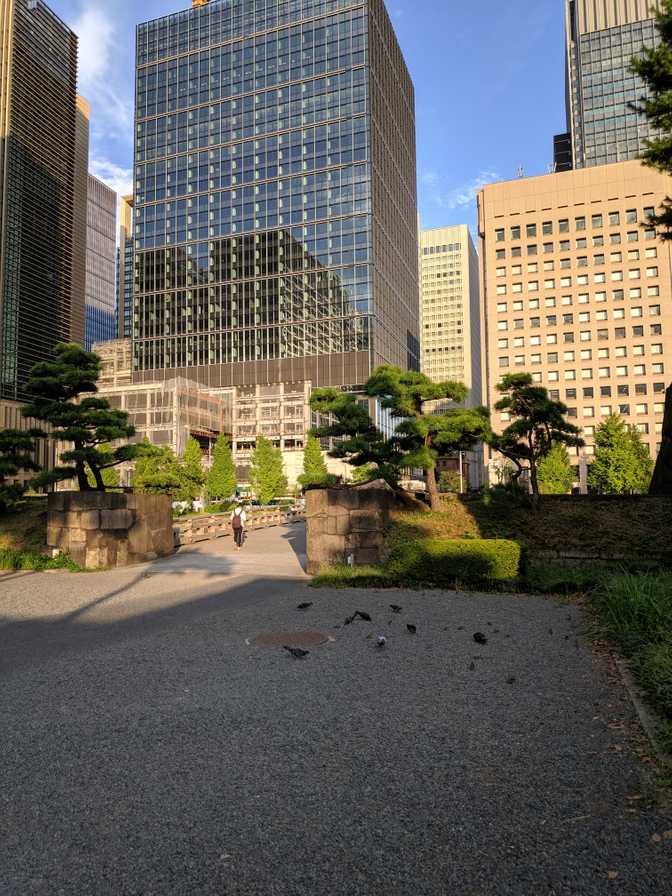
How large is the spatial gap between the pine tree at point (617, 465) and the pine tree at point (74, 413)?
47167 mm

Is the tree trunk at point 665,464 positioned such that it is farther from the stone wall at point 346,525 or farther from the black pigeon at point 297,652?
the black pigeon at point 297,652

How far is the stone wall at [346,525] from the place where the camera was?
50.6ft

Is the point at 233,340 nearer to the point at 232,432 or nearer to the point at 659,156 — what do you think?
the point at 232,432

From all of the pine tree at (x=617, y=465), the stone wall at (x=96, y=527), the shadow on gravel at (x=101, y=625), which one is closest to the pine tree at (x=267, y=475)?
the pine tree at (x=617, y=465)

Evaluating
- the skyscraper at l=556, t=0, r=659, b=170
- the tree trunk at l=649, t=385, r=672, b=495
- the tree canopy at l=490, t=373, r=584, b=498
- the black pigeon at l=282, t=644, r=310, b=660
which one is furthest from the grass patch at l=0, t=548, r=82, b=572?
the skyscraper at l=556, t=0, r=659, b=170

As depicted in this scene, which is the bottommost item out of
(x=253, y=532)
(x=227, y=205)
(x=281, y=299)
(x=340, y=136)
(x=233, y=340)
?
(x=253, y=532)

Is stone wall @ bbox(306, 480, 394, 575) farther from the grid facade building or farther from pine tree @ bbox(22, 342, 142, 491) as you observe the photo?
the grid facade building

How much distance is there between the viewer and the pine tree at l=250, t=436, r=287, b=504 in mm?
72375

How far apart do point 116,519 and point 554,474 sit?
53.0 metres

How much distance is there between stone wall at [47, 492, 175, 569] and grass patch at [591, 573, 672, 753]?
44.1 feet

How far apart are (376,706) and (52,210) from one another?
164735 mm

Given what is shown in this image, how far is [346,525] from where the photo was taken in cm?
1552

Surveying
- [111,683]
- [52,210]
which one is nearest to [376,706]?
[111,683]

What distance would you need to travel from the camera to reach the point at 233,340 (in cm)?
11256
